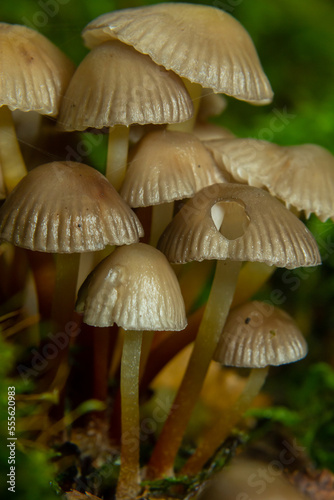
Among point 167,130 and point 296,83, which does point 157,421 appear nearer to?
point 167,130

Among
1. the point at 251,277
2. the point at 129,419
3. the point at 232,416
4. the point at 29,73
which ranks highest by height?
the point at 29,73

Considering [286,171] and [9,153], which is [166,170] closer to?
[286,171]

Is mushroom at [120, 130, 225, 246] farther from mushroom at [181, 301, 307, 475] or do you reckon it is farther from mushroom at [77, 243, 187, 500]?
mushroom at [181, 301, 307, 475]

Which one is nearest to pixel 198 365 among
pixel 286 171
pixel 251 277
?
pixel 251 277

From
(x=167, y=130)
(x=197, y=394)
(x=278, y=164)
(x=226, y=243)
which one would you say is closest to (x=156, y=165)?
(x=167, y=130)

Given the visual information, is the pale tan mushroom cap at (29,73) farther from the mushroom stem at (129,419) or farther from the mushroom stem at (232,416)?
the mushroom stem at (232,416)

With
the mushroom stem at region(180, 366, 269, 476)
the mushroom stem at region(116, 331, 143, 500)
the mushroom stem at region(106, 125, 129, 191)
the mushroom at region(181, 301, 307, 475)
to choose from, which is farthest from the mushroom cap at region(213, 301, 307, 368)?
the mushroom stem at region(106, 125, 129, 191)

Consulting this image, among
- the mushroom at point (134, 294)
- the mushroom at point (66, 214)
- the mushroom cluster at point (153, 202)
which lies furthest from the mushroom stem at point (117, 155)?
the mushroom at point (134, 294)
